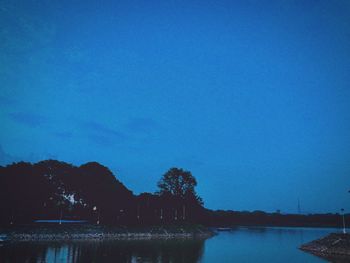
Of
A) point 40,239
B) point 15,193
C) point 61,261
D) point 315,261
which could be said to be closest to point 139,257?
point 61,261

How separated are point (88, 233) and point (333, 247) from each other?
5253cm

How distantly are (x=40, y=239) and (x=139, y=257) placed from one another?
112 ft

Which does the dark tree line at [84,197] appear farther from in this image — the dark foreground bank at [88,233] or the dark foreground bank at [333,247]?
the dark foreground bank at [333,247]

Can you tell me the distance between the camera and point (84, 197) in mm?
96625

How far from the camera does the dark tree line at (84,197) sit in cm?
7881

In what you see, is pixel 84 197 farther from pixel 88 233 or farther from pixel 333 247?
pixel 333 247

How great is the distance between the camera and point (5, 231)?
217ft

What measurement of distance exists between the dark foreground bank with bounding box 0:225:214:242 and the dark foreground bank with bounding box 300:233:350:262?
4303 centimetres

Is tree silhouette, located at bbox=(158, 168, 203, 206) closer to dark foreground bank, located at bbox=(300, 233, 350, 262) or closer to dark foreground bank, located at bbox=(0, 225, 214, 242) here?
dark foreground bank, located at bbox=(0, 225, 214, 242)

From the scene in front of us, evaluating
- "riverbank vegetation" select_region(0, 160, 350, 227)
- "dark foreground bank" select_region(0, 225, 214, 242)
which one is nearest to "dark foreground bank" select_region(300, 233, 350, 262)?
"dark foreground bank" select_region(0, 225, 214, 242)

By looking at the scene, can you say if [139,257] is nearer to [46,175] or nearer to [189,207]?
[46,175]

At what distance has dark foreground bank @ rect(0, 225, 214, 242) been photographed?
222ft

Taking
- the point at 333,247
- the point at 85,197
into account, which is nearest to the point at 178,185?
the point at 85,197

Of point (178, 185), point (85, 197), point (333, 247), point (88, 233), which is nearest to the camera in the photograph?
point (333, 247)
